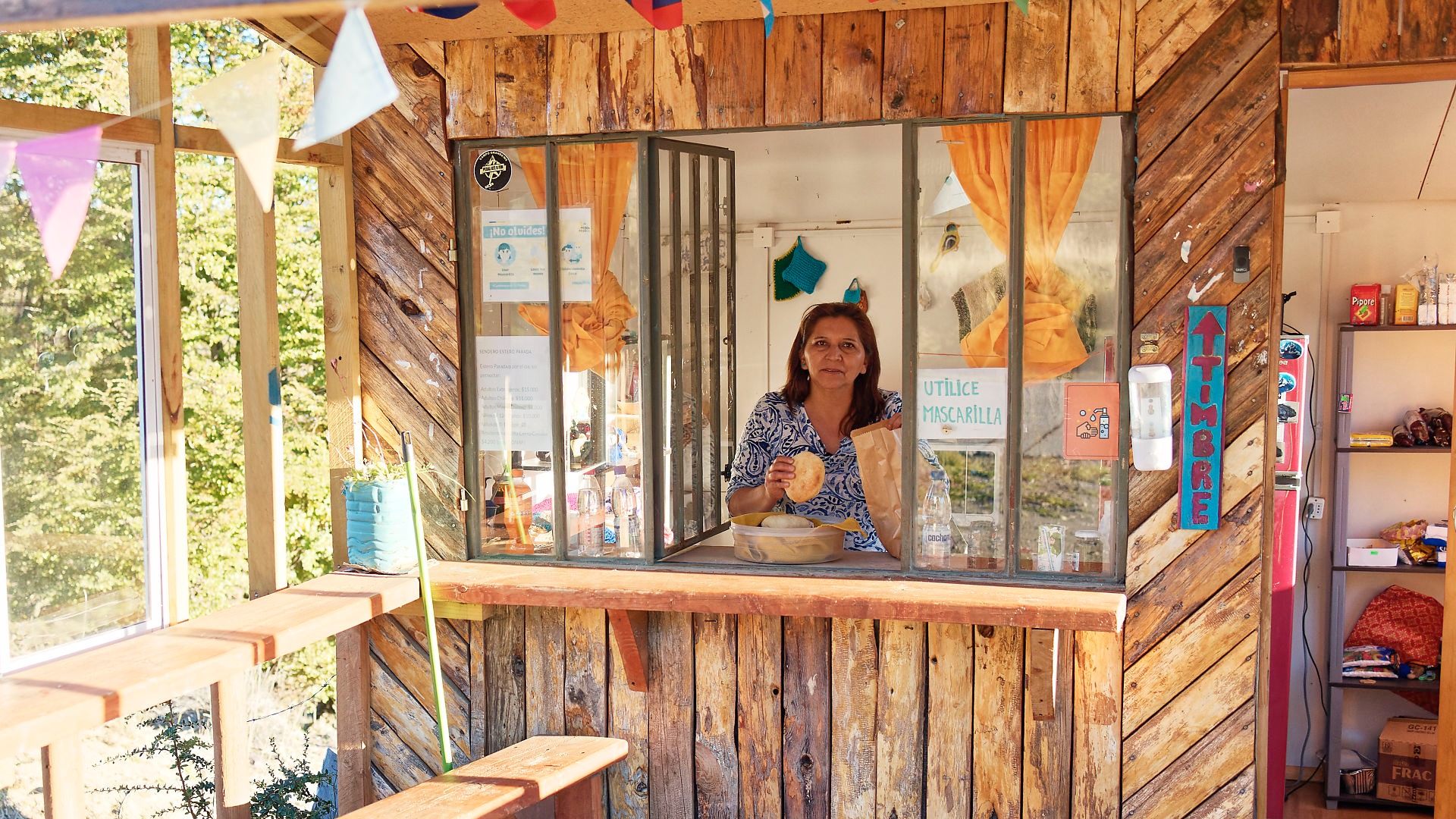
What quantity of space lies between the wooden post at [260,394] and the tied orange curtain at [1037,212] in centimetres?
216

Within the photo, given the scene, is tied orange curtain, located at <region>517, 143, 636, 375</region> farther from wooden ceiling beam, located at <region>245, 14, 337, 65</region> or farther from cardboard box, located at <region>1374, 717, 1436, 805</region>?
cardboard box, located at <region>1374, 717, 1436, 805</region>

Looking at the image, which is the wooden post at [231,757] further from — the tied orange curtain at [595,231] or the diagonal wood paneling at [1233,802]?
the diagonal wood paneling at [1233,802]

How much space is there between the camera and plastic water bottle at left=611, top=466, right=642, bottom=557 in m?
3.80

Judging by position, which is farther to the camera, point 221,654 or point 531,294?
point 531,294

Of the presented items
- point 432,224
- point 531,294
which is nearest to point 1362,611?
point 531,294

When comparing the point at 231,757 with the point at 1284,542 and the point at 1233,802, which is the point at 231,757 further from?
the point at 1284,542

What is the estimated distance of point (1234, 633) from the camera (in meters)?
3.25

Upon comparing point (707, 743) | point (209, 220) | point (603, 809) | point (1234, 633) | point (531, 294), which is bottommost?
point (603, 809)

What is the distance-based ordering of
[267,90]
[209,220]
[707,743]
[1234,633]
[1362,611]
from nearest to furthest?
[267,90], [1234,633], [707,743], [1362,611], [209,220]

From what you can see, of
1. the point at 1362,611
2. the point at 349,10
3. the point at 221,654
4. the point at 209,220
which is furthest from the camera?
the point at 209,220

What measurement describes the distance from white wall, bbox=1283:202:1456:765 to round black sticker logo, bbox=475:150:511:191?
3.25 meters

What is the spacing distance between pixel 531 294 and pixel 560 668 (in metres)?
1.25

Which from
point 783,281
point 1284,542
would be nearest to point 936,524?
point 1284,542

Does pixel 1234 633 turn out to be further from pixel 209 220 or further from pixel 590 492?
pixel 209 220
